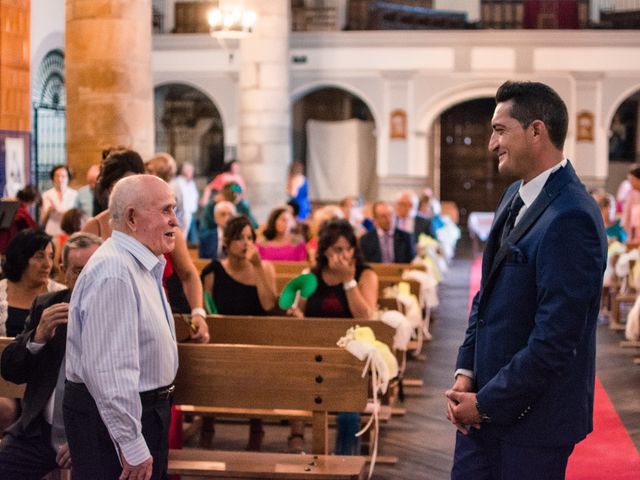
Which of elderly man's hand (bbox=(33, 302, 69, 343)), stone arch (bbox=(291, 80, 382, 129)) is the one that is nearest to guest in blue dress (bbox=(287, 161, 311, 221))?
stone arch (bbox=(291, 80, 382, 129))

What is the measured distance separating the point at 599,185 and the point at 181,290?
Result: 1819 centimetres

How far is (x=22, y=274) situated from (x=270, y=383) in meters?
1.46

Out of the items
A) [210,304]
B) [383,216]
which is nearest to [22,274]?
[210,304]

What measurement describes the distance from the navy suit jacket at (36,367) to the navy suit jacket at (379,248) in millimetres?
7161

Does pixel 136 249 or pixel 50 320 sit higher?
pixel 136 249

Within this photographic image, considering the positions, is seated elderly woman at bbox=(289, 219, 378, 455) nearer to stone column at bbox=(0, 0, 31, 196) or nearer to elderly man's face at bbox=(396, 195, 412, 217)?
stone column at bbox=(0, 0, 31, 196)

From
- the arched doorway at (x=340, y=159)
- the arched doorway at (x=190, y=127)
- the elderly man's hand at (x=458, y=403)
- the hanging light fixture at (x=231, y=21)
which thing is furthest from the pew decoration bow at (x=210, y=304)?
the arched doorway at (x=190, y=127)

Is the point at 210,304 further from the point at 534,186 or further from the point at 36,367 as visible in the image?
the point at 534,186

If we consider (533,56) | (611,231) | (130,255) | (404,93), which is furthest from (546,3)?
(130,255)

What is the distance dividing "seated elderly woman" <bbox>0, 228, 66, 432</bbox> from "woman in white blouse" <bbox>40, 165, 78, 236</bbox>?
5.94m

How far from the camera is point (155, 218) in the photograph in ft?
13.7

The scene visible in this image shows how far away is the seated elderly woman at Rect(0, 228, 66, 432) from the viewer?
6.02 metres

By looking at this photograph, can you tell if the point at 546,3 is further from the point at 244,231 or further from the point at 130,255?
the point at 130,255

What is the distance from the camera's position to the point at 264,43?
20.2 m
